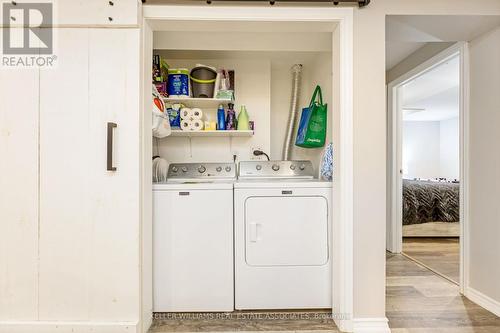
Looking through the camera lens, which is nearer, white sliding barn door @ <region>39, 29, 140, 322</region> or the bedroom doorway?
white sliding barn door @ <region>39, 29, 140, 322</region>

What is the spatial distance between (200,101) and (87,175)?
3.73 feet

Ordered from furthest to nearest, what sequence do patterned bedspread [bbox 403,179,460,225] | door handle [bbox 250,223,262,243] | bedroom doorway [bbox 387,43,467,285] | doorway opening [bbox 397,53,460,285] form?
1. patterned bedspread [bbox 403,179,460,225]
2. doorway opening [bbox 397,53,460,285]
3. bedroom doorway [bbox 387,43,467,285]
4. door handle [bbox 250,223,262,243]

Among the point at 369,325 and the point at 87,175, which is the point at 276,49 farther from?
the point at 369,325

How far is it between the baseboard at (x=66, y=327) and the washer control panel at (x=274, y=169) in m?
1.30

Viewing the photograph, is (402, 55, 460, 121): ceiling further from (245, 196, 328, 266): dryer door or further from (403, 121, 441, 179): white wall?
(245, 196, 328, 266): dryer door

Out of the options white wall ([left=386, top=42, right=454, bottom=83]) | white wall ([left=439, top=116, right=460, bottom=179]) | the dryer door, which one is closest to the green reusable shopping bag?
the dryer door

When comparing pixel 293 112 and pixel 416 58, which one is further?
pixel 416 58

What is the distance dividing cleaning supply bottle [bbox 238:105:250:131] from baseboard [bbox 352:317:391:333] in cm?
163

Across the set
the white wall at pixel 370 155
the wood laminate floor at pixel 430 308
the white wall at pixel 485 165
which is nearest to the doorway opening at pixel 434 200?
the wood laminate floor at pixel 430 308

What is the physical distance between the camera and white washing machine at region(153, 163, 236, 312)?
5.97 ft

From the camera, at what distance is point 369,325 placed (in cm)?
164

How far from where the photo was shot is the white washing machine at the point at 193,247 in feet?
5.97

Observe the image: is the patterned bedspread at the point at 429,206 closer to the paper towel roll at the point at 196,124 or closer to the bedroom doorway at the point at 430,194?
the bedroom doorway at the point at 430,194

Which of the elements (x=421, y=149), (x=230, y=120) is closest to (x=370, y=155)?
(x=230, y=120)
